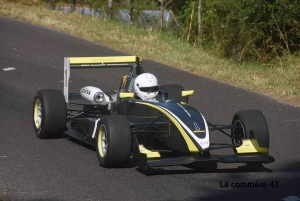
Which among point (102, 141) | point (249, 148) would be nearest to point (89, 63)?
point (102, 141)

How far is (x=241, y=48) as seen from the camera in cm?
1855

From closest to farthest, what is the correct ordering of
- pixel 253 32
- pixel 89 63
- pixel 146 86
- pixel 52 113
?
pixel 146 86 → pixel 52 113 → pixel 89 63 → pixel 253 32

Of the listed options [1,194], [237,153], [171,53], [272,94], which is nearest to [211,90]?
[272,94]

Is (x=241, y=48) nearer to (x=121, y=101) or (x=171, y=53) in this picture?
(x=171, y=53)

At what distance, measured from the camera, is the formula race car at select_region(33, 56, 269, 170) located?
8.45 m

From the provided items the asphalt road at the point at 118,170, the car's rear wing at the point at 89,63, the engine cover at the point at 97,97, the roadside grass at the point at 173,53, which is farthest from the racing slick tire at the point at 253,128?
the roadside grass at the point at 173,53

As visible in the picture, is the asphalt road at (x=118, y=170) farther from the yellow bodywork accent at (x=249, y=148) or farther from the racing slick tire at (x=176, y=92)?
the racing slick tire at (x=176, y=92)

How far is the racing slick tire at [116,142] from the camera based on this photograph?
852 centimetres

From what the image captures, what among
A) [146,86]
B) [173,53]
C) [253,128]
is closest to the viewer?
[253,128]

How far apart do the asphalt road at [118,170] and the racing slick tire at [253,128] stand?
0.35m

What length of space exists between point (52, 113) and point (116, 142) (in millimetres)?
2077

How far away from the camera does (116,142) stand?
27.9 feet

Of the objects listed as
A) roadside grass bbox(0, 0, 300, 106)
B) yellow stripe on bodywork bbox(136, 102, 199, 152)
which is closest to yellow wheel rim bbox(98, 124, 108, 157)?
yellow stripe on bodywork bbox(136, 102, 199, 152)

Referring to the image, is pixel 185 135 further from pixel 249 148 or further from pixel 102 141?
pixel 102 141
